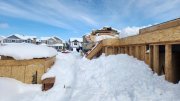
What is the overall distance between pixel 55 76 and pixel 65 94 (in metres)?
2.18

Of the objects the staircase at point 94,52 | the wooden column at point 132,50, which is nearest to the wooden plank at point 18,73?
the staircase at point 94,52

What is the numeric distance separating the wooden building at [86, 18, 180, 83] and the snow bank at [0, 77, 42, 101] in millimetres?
7774

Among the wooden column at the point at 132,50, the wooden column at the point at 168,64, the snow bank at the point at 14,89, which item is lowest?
the snow bank at the point at 14,89

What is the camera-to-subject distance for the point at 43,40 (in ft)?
129

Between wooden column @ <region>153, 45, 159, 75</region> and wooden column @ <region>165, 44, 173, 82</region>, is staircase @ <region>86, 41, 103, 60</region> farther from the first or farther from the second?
wooden column @ <region>165, 44, 173, 82</region>

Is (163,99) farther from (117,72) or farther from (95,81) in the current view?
(95,81)

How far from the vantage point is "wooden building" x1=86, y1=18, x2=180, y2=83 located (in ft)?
14.9

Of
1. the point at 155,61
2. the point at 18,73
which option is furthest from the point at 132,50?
the point at 18,73

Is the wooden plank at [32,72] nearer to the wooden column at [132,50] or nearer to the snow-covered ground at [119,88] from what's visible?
the snow-covered ground at [119,88]

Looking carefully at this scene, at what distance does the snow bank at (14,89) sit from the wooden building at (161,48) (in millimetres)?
7774

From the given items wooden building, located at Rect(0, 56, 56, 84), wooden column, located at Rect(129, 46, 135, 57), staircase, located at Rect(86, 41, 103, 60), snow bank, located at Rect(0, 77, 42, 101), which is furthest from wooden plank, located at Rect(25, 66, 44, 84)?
wooden column, located at Rect(129, 46, 135, 57)

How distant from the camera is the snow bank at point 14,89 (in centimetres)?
472

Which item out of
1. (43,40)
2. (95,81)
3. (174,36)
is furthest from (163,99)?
(43,40)

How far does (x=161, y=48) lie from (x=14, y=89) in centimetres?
1072
